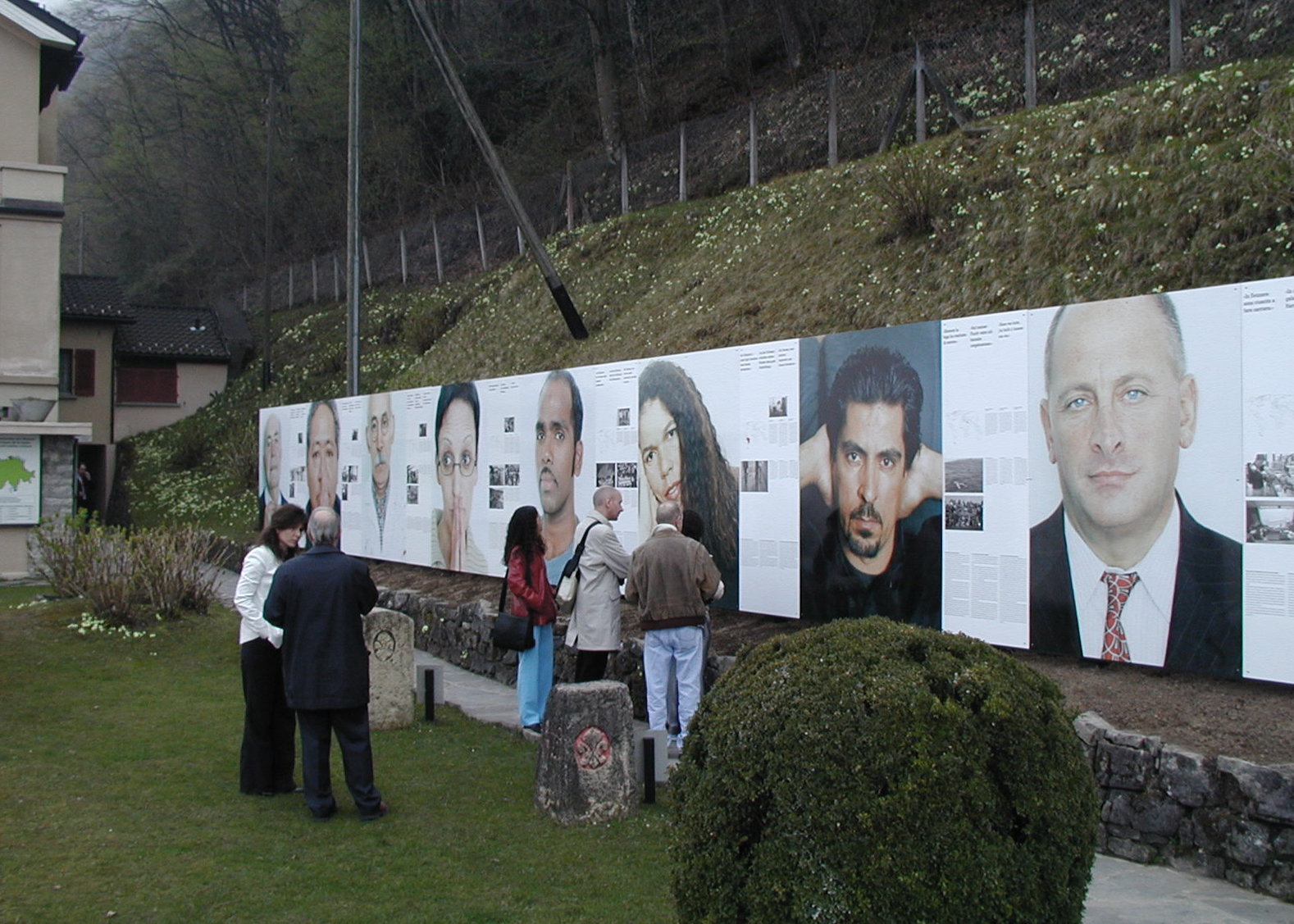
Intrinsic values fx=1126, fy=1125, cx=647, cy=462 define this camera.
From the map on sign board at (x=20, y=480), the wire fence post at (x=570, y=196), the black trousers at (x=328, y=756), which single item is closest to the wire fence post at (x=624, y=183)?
the wire fence post at (x=570, y=196)

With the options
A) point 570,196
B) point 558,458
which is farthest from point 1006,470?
point 570,196

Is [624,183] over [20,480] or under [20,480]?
over

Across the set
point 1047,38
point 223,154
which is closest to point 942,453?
point 1047,38

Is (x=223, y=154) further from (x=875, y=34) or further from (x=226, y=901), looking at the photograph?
(x=226, y=901)

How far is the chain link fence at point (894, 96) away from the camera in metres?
15.4

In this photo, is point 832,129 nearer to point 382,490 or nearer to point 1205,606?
point 382,490

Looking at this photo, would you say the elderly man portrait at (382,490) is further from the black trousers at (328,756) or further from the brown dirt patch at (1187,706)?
the brown dirt patch at (1187,706)

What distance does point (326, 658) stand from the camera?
666cm

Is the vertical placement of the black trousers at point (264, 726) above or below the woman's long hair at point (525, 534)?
below

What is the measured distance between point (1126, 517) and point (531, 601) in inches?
173

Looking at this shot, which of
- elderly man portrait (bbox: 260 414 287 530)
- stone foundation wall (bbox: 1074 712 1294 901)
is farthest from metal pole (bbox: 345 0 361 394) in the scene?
stone foundation wall (bbox: 1074 712 1294 901)

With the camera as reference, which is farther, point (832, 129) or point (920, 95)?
point (832, 129)

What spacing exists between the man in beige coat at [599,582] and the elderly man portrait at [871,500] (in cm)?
174

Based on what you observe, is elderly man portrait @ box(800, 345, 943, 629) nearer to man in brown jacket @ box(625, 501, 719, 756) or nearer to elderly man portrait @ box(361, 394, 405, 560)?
man in brown jacket @ box(625, 501, 719, 756)
